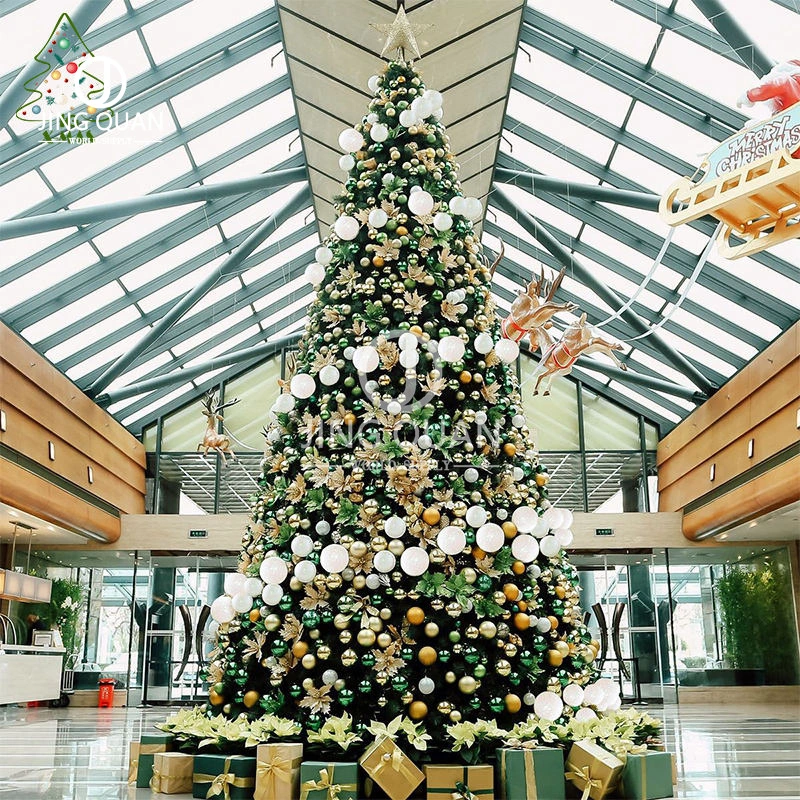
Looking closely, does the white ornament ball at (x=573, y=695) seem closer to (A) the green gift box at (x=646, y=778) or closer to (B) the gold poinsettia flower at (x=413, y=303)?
(A) the green gift box at (x=646, y=778)

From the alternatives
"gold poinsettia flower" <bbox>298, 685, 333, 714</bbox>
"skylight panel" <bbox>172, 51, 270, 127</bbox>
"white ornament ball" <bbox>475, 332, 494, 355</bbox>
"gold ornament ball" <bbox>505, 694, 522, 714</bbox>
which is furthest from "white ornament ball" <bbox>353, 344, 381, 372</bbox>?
"skylight panel" <bbox>172, 51, 270, 127</bbox>

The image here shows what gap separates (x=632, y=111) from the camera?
823 cm

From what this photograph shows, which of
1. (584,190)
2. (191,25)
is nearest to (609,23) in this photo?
(584,190)

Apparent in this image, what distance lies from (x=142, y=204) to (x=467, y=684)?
6.77m

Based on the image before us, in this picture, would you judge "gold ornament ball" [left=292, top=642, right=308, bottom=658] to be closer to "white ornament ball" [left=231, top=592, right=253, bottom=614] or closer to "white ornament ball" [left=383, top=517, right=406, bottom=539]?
"white ornament ball" [left=231, top=592, right=253, bottom=614]

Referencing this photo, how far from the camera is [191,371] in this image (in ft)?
47.3

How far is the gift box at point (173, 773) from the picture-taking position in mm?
3406

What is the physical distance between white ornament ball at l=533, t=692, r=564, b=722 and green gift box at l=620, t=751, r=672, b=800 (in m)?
0.33

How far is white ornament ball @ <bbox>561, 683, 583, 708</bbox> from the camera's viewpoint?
354 cm

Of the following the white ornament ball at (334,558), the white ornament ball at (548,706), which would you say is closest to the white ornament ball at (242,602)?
the white ornament ball at (334,558)

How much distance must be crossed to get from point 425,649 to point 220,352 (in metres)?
12.4

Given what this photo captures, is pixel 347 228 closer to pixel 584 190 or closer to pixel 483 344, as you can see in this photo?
pixel 483 344

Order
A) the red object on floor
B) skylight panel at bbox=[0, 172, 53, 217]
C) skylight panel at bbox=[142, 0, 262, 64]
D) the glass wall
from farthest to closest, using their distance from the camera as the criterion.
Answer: the glass wall < the red object on floor < skylight panel at bbox=[0, 172, 53, 217] < skylight panel at bbox=[142, 0, 262, 64]

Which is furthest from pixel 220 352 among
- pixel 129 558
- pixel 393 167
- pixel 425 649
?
pixel 425 649
